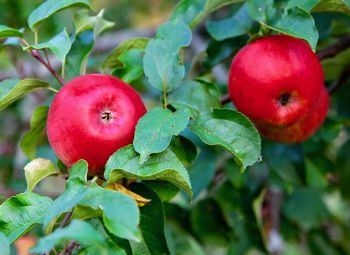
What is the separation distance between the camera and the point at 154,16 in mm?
2939

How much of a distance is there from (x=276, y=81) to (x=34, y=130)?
0.44 meters

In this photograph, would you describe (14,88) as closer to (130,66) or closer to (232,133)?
(130,66)

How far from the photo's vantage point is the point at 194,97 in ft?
3.47

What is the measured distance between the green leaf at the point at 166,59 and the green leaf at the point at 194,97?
0.07 feet

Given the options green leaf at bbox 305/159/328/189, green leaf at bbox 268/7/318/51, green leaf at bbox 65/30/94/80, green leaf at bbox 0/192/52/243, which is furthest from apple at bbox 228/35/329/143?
green leaf at bbox 305/159/328/189

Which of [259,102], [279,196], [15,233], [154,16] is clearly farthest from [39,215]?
[154,16]

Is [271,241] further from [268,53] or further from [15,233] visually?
[15,233]

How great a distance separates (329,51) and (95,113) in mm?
547

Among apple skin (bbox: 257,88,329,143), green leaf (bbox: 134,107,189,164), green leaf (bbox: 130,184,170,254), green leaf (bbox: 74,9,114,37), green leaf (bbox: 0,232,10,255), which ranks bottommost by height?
apple skin (bbox: 257,88,329,143)

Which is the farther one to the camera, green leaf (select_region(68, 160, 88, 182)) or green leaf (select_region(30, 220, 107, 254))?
green leaf (select_region(68, 160, 88, 182))

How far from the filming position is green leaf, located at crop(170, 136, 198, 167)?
1.04 m

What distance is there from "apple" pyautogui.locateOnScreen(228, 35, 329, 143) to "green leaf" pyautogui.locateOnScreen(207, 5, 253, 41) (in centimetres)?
13

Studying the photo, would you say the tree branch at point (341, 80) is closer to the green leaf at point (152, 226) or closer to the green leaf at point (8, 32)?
the green leaf at point (152, 226)

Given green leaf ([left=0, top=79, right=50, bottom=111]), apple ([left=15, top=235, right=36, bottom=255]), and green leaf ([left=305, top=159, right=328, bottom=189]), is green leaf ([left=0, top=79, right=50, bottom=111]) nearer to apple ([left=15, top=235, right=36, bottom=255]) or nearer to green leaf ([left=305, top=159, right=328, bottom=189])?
apple ([left=15, top=235, right=36, bottom=255])
